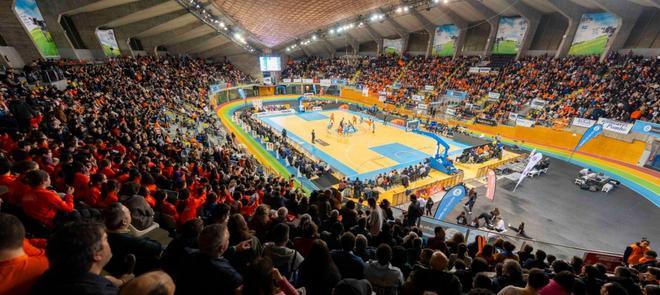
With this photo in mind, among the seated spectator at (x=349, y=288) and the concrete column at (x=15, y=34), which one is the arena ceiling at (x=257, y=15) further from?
the seated spectator at (x=349, y=288)

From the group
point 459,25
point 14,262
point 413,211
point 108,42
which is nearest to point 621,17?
point 459,25

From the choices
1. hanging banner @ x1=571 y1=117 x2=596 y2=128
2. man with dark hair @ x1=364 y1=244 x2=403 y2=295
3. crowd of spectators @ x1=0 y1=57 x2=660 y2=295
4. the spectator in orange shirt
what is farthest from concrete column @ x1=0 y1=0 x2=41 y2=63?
hanging banner @ x1=571 y1=117 x2=596 y2=128

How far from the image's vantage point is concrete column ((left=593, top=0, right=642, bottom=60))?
80.1ft

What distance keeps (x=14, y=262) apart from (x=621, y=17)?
125 ft

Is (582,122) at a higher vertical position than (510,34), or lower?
lower

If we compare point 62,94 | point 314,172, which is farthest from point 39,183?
point 314,172

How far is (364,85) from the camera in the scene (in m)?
47.5

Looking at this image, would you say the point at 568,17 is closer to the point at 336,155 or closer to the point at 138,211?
the point at 336,155

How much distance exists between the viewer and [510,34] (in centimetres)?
3538

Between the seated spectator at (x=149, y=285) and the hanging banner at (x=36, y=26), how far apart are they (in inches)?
Answer: 1093

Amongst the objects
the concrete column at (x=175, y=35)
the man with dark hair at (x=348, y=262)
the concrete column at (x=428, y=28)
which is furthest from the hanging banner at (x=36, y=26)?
the concrete column at (x=428, y=28)

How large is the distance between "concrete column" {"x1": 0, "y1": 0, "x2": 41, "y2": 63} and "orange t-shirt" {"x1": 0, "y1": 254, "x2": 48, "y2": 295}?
25655mm

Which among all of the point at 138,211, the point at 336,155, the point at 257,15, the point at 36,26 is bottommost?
the point at 336,155

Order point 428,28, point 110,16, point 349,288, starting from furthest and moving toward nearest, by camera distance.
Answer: point 428,28 < point 110,16 < point 349,288
